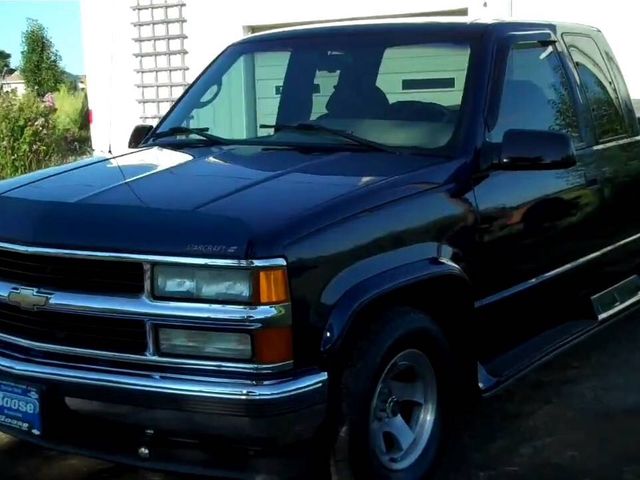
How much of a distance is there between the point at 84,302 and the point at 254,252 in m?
0.69

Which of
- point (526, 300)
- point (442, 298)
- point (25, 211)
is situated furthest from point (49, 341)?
point (526, 300)

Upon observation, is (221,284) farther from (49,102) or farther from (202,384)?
(49,102)

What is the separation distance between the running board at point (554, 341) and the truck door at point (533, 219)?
28 millimetres

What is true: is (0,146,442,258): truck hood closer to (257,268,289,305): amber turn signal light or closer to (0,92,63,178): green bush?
(257,268,289,305): amber turn signal light

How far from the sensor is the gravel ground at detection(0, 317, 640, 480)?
13.7 ft

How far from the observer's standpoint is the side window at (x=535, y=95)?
444 centimetres

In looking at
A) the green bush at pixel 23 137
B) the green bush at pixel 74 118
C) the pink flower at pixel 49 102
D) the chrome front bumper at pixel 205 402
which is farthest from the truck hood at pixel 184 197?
the green bush at pixel 74 118

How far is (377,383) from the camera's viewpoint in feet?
11.4

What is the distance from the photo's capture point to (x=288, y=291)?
10.3 ft

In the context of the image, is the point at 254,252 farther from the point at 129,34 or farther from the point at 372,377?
the point at 129,34

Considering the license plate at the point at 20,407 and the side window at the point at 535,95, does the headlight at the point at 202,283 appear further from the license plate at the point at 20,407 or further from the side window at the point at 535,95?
the side window at the point at 535,95

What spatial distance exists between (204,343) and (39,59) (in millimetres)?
29159

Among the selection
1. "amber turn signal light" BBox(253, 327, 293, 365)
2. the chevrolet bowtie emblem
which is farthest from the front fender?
the chevrolet bowtie emblem

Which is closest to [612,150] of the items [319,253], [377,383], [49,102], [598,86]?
[598,86]
